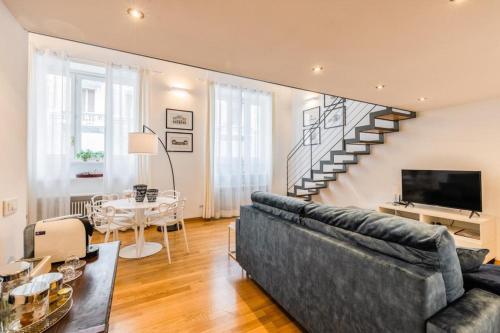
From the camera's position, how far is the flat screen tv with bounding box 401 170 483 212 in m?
3.08

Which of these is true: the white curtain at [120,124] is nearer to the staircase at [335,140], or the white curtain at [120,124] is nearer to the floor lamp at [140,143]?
the floor lamp at [140,143]

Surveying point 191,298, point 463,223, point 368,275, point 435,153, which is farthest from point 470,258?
point 435,153

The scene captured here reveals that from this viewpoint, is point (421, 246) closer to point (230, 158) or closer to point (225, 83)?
point (230, 158)

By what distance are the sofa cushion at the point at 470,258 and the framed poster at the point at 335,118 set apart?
4145 mm

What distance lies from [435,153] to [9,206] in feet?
16.3

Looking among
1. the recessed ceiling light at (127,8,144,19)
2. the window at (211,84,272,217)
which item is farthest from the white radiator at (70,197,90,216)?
the recessed ceiling light at (127,8,144,19)

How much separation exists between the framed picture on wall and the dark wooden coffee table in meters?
3.60

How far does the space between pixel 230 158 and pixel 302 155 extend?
204cm

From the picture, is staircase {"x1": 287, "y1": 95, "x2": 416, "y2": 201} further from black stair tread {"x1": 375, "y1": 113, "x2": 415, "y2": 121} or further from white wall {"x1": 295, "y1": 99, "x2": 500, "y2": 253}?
white wall {"x1": 295, "y1": 99, "x2": 500, "y2": 253}

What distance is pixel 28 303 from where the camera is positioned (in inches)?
30.6

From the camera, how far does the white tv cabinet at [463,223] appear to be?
2901 mm

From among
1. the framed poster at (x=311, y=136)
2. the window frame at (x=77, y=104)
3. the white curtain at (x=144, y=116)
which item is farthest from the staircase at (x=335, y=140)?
the window frame at (x=77, y=104)

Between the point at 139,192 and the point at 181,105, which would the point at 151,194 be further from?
the point at 181,105

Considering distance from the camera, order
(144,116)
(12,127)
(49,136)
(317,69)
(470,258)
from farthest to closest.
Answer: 1. (144,116)
2. (49,136)
3. (317,69)
4. (12,127)
5. (470,258)
